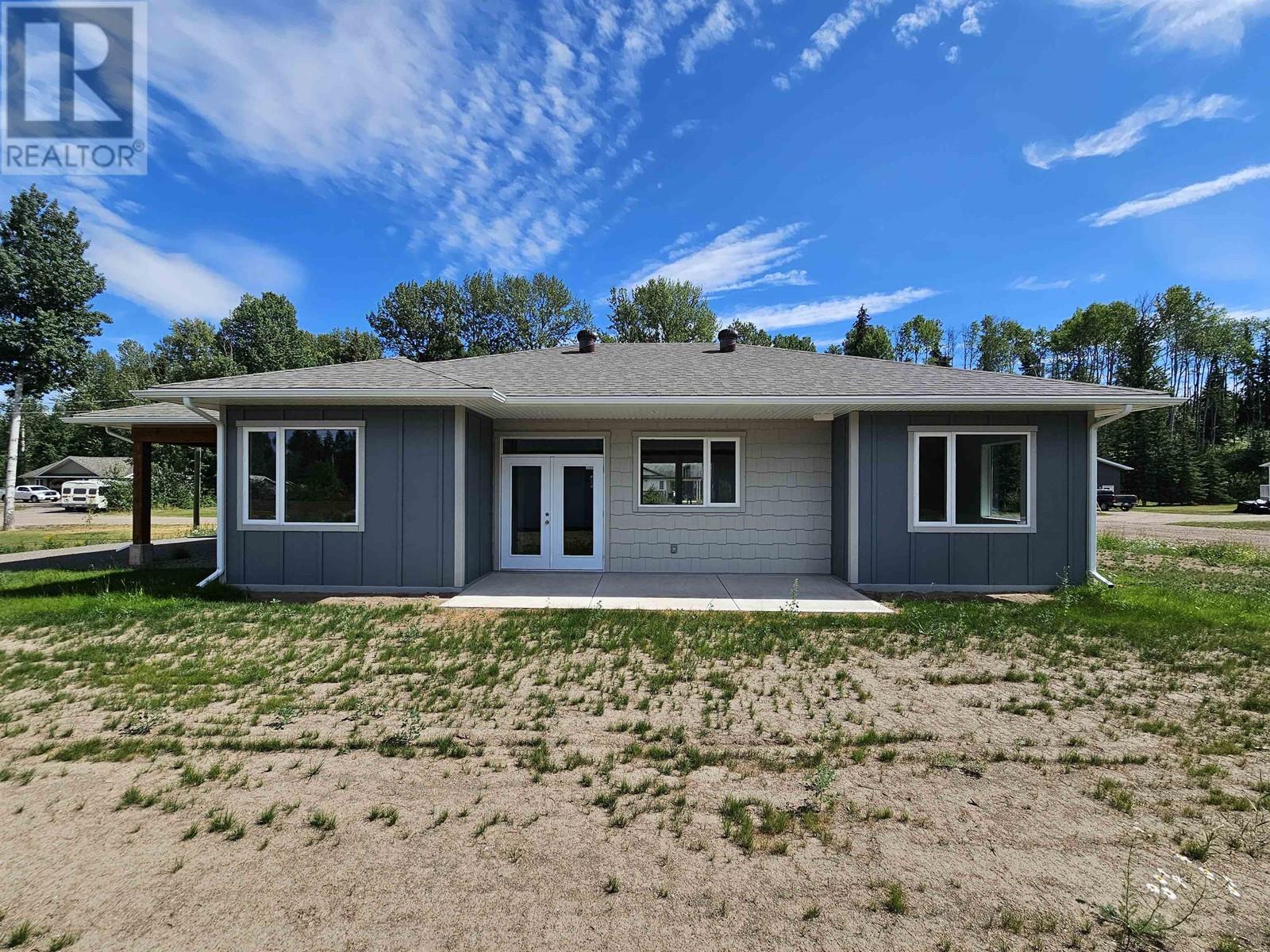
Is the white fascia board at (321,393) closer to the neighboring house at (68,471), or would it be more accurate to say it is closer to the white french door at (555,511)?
the white french door at (555,511)

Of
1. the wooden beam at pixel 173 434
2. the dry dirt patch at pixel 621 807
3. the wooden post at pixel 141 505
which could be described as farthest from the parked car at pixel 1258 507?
the wooden post at pixel 141 505

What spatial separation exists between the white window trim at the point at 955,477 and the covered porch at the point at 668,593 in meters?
1.62

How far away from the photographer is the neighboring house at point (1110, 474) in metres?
33.4

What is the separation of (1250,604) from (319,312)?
4895cm

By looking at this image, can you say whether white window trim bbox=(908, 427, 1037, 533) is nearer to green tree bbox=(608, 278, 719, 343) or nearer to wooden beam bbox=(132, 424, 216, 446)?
wooden beam bbox=(132, 424, 216, 446)

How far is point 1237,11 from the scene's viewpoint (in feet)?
27.3

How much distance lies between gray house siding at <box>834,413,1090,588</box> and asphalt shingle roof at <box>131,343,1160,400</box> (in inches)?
19.8

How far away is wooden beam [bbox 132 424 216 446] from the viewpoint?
10.7m

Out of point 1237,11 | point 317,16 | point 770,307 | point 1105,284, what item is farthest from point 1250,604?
point 1105,284

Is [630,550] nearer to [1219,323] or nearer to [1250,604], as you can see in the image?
[1250,604]

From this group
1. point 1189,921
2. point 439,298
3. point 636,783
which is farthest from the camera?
point 439,298

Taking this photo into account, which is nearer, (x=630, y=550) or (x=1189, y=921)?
(x=1189, y=921)

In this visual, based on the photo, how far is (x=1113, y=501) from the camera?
3253 centimetres

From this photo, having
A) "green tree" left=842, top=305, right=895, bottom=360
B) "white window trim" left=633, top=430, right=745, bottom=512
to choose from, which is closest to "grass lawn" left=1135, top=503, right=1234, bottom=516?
"green tree" left=842, top=305, right=895, bottom=360
